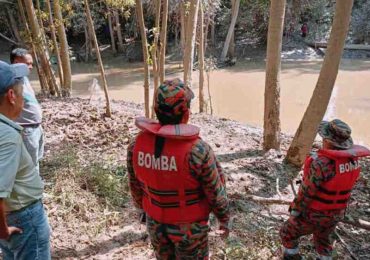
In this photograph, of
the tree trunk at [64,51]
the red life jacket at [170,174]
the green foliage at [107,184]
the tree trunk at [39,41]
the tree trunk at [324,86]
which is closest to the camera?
the red life jacket at [170,174]

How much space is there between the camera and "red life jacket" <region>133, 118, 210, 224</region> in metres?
2.13

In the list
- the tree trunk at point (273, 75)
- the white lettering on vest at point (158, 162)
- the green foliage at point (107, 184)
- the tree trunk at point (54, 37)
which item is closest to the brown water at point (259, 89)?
the tree trunk at point (54, 37)

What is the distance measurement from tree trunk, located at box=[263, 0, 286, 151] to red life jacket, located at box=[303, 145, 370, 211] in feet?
11.2

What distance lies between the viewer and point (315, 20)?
25.2 m

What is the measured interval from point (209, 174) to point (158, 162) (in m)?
0.28

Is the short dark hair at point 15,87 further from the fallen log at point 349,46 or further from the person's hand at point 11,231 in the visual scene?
the fallen log at point 349,46

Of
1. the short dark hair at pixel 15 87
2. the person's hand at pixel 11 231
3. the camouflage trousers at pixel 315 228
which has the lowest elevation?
the camouflage trousers at pixel 315 228

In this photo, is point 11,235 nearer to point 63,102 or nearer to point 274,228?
point 274,228

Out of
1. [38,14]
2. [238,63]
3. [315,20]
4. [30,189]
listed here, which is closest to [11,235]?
[30,189]

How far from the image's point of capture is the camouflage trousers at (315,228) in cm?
304

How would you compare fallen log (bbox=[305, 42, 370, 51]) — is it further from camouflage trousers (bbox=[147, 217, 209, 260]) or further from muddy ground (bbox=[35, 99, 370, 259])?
camouflage trousers (bbox=[147, 217, 209, 260])

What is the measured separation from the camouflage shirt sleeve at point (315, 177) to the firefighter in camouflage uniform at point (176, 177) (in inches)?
33.3

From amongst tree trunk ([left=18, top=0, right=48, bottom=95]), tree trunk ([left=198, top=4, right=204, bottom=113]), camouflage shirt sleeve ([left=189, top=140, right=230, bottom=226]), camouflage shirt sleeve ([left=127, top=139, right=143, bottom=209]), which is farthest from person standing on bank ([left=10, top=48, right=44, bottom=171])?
tree trunk ([left=198, top=4, right=204, bottom=113])

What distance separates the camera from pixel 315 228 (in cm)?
312
